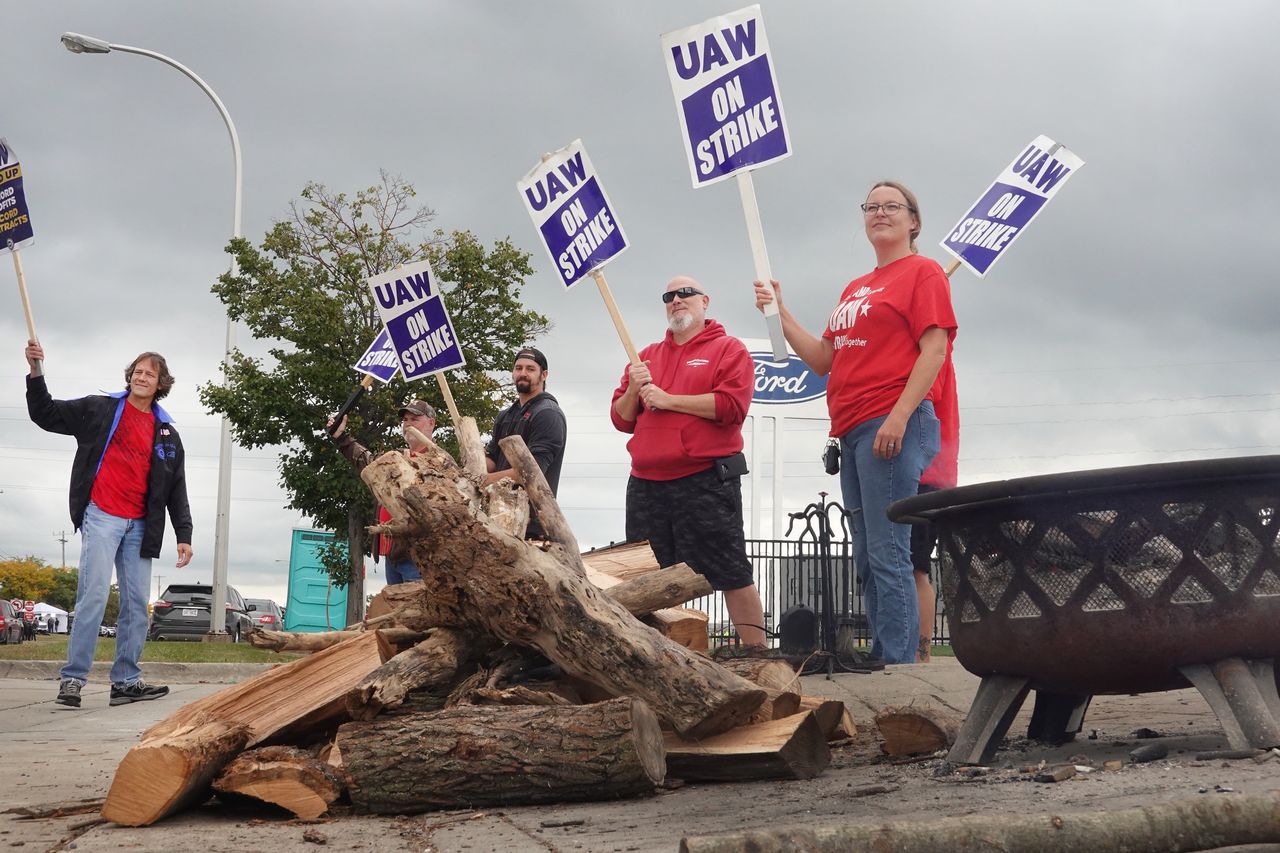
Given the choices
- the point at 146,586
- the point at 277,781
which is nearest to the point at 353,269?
the point at 146,586

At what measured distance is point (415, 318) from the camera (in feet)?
28.6

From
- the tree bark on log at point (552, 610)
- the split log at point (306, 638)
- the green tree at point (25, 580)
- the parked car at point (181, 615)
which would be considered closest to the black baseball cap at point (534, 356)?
the split log at point (306, 638)

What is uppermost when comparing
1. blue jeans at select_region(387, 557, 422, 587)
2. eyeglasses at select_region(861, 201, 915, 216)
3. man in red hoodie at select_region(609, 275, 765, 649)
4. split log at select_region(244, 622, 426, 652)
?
eyeglasses at select_region(861, 201, 915, 216)

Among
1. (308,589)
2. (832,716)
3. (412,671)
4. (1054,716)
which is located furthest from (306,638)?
(308,589)

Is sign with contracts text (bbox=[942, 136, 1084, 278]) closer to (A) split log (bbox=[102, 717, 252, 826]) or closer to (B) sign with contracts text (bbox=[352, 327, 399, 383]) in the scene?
(B) sign with contracts text (bbox=[352, 327, 399, 383])

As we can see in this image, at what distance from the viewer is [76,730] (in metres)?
6.88

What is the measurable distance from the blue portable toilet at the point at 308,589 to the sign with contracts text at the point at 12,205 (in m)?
24.3

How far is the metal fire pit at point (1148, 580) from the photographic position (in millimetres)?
3309

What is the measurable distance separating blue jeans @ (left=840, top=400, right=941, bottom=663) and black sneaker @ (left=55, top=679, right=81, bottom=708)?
566cm

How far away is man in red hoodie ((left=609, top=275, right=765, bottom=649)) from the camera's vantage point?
20.1ft

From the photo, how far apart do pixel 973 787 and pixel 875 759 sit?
110 centimetres

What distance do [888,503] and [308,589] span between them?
99.8ft

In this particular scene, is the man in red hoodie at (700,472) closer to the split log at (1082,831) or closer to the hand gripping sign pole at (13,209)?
the split log at (1082,831)

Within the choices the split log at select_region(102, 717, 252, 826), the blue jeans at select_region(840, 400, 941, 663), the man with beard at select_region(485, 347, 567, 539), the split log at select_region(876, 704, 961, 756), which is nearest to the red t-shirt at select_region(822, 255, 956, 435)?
the blue jeans at select_region(840, 400, 941, 663)
